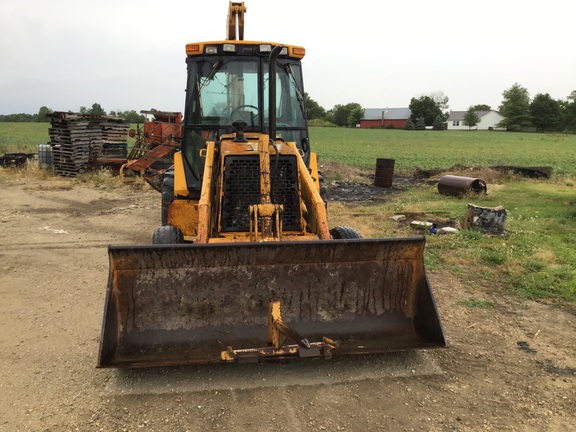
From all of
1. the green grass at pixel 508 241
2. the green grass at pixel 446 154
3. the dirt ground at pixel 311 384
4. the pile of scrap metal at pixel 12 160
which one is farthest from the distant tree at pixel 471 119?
the dirt ground at pixel 311 384

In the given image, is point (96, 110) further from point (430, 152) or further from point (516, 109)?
point (516, 109)

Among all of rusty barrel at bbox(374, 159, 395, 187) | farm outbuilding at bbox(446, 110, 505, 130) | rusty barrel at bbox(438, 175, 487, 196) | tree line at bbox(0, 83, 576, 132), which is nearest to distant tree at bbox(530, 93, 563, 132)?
tree line at bbox(0, 83, 576, 132)

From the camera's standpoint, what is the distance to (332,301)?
13.6 ft

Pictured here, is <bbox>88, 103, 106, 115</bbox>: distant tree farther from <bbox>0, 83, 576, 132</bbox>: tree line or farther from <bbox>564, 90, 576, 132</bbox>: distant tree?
<bbox>564, 90, 576, 132</bbox>: distant tree

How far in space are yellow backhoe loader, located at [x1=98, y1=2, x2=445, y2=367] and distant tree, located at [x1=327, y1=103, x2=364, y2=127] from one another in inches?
4229

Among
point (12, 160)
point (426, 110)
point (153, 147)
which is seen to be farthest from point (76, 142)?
point (426, 110)

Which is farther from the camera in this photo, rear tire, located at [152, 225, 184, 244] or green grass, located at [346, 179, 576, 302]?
green grass, located at [346, 179, 576, 302]

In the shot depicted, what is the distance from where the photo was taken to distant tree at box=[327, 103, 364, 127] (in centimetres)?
10994

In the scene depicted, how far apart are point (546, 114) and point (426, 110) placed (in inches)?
861

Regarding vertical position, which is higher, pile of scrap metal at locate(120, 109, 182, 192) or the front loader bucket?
pile of scrap metal at locate(120, 109, 182, 192)

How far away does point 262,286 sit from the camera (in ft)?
13.4

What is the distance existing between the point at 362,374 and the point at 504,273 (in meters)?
3.53

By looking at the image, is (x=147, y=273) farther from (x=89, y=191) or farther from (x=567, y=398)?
(x=89, y=191)

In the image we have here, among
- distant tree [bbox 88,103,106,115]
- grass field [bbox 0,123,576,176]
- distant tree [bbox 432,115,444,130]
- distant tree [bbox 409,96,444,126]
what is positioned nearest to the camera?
grass field [bbox 0,123,576,176]
